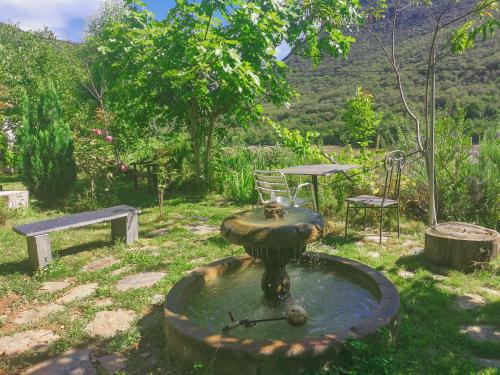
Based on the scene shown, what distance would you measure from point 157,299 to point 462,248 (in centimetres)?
292

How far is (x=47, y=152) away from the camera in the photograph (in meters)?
7.46

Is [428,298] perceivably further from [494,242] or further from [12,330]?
[12,330]

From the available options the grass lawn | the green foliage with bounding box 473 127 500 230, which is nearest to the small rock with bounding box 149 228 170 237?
the grass lawn

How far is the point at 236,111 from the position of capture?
8023mm

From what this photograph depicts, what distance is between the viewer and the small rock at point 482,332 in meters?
2.53

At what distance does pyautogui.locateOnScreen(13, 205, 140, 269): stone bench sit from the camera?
3.89 metres

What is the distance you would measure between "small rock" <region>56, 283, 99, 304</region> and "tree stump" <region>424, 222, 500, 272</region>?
3.36 metres

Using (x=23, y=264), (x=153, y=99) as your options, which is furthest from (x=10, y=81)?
→ (x=23, y=264)

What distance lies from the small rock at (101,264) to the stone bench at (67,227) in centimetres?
41

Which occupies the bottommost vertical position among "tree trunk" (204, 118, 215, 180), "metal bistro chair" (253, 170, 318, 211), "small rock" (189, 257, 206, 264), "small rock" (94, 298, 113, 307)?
"small rock" (94, 298, 113, 307)

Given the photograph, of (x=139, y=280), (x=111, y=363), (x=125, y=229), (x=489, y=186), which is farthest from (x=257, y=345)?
(x=489, y=186)

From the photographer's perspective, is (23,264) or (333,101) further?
(333,101)

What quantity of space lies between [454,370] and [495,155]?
4665 millimetres

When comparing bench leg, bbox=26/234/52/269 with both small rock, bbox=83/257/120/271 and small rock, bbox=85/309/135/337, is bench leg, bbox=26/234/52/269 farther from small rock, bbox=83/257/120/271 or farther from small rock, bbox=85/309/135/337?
small rock, bbox=85/309/135/337
